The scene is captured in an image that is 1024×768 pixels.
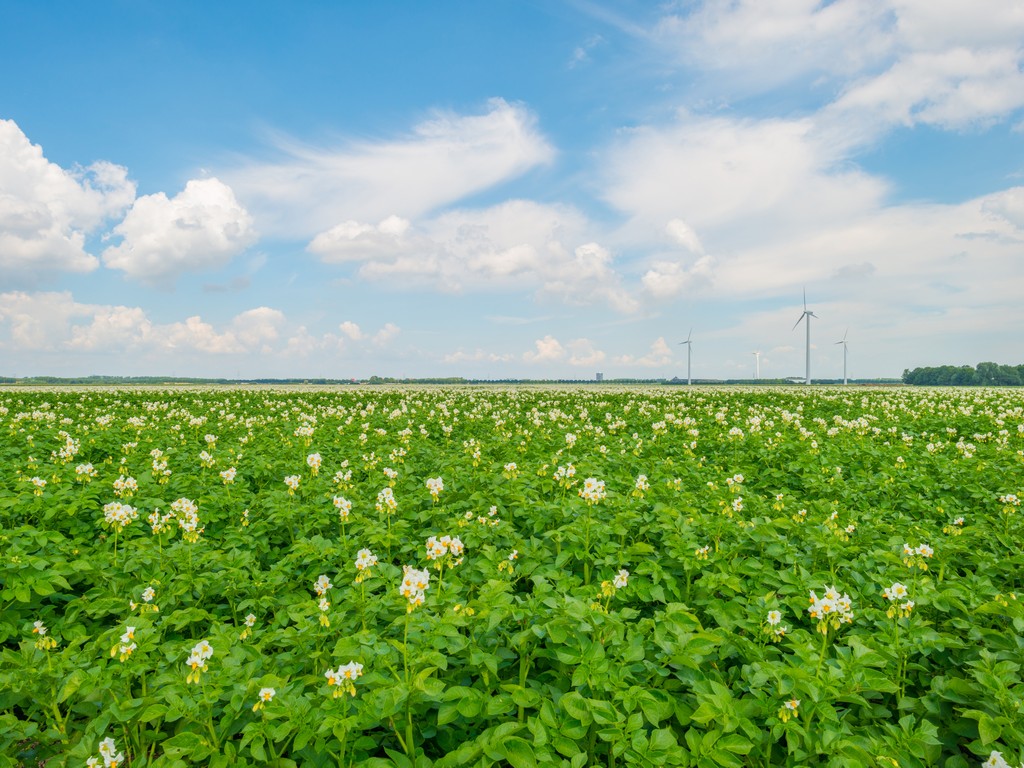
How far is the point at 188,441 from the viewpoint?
569 inches

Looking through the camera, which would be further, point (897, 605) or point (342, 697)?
point (897, 605)

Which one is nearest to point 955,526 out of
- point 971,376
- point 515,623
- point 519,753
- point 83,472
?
point 515,623

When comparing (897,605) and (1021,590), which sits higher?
(897,605)

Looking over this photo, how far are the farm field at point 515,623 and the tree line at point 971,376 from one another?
4204 inches

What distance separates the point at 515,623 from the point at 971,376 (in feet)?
401

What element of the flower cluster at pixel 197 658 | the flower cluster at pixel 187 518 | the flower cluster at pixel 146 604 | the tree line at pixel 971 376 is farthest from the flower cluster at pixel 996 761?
the tree line at pixel 971 376

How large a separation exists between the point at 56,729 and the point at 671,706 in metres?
4.35

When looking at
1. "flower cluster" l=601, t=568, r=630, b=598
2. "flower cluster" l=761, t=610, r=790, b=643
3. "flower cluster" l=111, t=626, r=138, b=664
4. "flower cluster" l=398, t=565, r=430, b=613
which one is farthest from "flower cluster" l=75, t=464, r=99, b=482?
"flower cluster" l=761, t=610, r=790, b=643

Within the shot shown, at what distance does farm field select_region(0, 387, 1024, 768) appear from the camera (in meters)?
3.37

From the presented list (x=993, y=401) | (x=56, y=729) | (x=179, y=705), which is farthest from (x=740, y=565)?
(x=993, y=401)

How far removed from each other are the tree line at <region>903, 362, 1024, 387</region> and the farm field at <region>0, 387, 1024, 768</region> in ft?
350

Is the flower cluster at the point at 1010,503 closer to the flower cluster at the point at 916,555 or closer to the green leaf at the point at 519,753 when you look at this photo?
the flower cluster at the point at 916,555

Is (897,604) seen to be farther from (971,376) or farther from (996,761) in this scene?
(971,376)

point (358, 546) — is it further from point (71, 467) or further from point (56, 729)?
point (71, 467)
